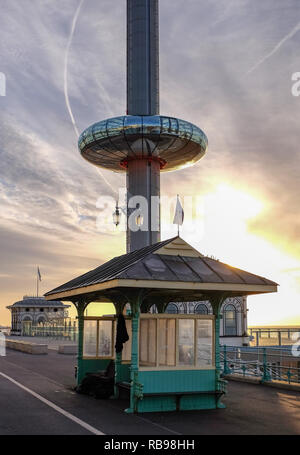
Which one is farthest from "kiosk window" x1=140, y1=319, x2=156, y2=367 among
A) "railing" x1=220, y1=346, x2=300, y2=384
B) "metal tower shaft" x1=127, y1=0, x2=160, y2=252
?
"metal tower shaft" x1=127, y1=0, x2=160, y2=252

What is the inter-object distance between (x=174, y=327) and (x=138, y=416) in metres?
2.88

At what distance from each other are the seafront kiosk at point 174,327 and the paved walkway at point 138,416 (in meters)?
0.58

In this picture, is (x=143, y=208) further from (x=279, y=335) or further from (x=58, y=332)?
(x=58, y=332)

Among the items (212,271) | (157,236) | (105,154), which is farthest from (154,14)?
(212,271)

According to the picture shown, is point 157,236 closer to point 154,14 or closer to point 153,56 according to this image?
point 153,56

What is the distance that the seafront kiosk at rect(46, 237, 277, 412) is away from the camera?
575 inches

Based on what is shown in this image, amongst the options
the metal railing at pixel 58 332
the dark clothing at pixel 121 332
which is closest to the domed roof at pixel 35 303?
the metal railing at pixel 58 332

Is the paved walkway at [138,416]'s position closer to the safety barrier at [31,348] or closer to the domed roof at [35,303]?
the safety barrier at [31,348]

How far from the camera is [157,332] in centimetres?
1545

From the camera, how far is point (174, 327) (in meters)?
15.7

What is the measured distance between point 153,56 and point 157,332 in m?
37.9

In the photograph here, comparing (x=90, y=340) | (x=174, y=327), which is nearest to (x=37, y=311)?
(x=90, y=340)

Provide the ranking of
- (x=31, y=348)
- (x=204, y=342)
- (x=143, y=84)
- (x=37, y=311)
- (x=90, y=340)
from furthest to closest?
(x=37, y=311)
(x=143, y=84)
(x=31, y=348)
(x=90, y=340)
(x=204, y=342)

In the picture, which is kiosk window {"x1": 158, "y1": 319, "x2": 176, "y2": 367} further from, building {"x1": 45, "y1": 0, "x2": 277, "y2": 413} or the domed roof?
the domed roof
